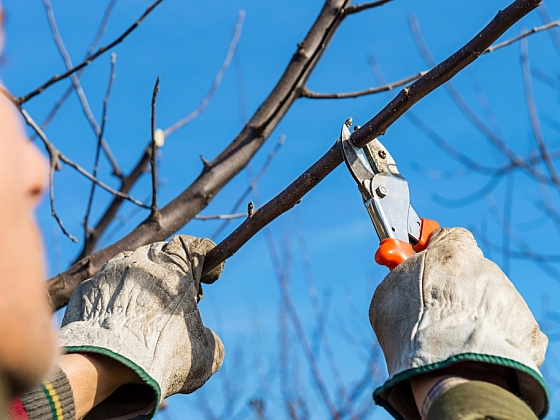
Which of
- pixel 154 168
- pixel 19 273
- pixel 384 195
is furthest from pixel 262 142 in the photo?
pixel 19 273

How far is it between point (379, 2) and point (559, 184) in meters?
1.15

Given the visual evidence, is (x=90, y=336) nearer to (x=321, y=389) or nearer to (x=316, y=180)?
(x=316, y=180)

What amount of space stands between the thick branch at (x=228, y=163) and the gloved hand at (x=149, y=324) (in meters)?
0.49

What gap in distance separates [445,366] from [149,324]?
0.76 meters

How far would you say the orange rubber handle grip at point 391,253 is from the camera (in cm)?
184

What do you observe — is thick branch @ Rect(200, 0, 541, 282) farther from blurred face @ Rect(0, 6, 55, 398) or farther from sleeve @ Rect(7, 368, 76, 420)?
blurred face @ Rect(0, 6, 55, 398)

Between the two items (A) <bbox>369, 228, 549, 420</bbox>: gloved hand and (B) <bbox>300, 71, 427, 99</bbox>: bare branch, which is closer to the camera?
(A) <bbox>369, 228, 549, 420</bbox>: gloved hand

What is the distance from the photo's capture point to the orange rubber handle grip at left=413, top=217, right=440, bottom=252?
200cm

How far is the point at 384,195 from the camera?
2008 mm

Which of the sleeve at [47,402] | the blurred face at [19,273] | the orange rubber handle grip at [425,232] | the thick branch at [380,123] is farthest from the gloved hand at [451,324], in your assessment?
the blurred face at [19,273]

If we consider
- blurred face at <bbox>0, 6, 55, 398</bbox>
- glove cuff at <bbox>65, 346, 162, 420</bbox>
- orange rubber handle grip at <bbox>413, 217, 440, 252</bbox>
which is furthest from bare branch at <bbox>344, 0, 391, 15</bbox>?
Answer: blurred face at <bbox>0, 6, 55, 398</bbox>

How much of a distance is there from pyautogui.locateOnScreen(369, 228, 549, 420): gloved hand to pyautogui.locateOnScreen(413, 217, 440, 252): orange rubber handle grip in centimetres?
16

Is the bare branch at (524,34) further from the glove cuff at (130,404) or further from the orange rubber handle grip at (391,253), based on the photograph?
the glove cuff at (130,404)

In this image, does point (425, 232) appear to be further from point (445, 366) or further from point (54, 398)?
point (54, 398)
